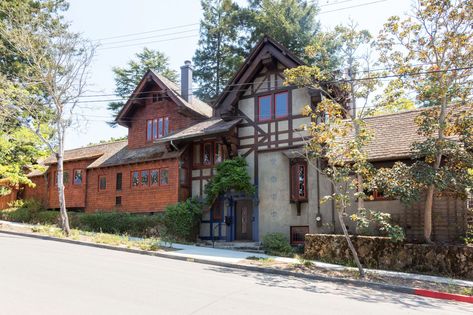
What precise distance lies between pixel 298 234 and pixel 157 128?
37.4 feet

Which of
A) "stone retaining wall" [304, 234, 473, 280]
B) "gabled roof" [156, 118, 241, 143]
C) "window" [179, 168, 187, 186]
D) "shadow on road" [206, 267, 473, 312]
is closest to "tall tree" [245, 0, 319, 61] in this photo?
"gabled roof" [156, 118, 241, 143]

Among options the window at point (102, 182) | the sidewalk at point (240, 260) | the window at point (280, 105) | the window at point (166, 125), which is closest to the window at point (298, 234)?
the sidewalk at point (240, 260)

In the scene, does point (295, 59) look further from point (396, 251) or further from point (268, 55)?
point (396, 251)

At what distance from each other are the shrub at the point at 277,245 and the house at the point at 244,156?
140 centimetres

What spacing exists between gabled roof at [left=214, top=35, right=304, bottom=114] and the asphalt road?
10.7 m

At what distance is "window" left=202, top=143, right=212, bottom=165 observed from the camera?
74.7ft

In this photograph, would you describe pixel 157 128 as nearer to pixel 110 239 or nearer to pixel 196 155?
pixel 196 155

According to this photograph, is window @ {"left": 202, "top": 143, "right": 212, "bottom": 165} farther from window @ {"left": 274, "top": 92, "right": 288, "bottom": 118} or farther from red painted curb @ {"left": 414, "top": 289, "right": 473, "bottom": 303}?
red painted curb @ {"left": 414, "top": 289, "right": 473, "bottom": 303}

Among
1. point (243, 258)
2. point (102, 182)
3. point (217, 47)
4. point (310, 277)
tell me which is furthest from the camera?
point (217, 47)

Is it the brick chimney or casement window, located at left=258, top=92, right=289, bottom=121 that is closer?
casement window, located at left=258, top=92, right=289, bottom=121

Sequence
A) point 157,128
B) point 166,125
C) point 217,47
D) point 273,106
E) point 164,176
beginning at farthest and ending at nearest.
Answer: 1. point 217,47
2. point 157,128
3. point 166,125
4. point 164,176
5. point 273,106

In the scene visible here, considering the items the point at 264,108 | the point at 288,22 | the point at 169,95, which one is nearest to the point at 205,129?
the point at 264,108

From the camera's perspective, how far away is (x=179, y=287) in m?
9.55

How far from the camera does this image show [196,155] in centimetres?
2338
